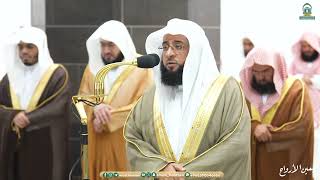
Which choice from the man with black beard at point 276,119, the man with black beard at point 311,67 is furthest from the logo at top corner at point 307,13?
the man with black beard at point 276,119

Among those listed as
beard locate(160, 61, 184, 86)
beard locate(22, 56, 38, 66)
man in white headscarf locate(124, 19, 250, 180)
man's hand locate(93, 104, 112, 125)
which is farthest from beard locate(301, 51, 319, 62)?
beard locate(22, 56, 38, 66)

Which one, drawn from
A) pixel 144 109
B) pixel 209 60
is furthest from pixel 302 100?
pixel 144 109

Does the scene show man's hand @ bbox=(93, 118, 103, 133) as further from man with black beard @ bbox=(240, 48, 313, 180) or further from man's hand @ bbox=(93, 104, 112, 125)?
man with black beard @ bbox=(240, 48, 313, 180)

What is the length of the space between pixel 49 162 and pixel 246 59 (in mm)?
1208

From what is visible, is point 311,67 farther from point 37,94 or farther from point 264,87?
point 37,94

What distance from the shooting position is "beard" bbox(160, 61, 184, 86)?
10.1 feet

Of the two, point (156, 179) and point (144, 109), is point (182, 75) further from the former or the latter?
point (156, 179)

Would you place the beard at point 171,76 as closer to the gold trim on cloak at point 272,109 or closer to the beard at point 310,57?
the gold trim on cloak at point 272,109

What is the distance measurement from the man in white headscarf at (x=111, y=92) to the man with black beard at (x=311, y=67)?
77 centimetres

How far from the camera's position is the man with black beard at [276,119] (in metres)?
3.37

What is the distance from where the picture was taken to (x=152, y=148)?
304 centimetres

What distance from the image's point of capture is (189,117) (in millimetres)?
3062

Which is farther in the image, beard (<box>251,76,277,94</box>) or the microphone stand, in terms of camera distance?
beard (<box>251,76,277,94</box>)

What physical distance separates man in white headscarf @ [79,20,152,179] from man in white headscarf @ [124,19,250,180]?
318mm
